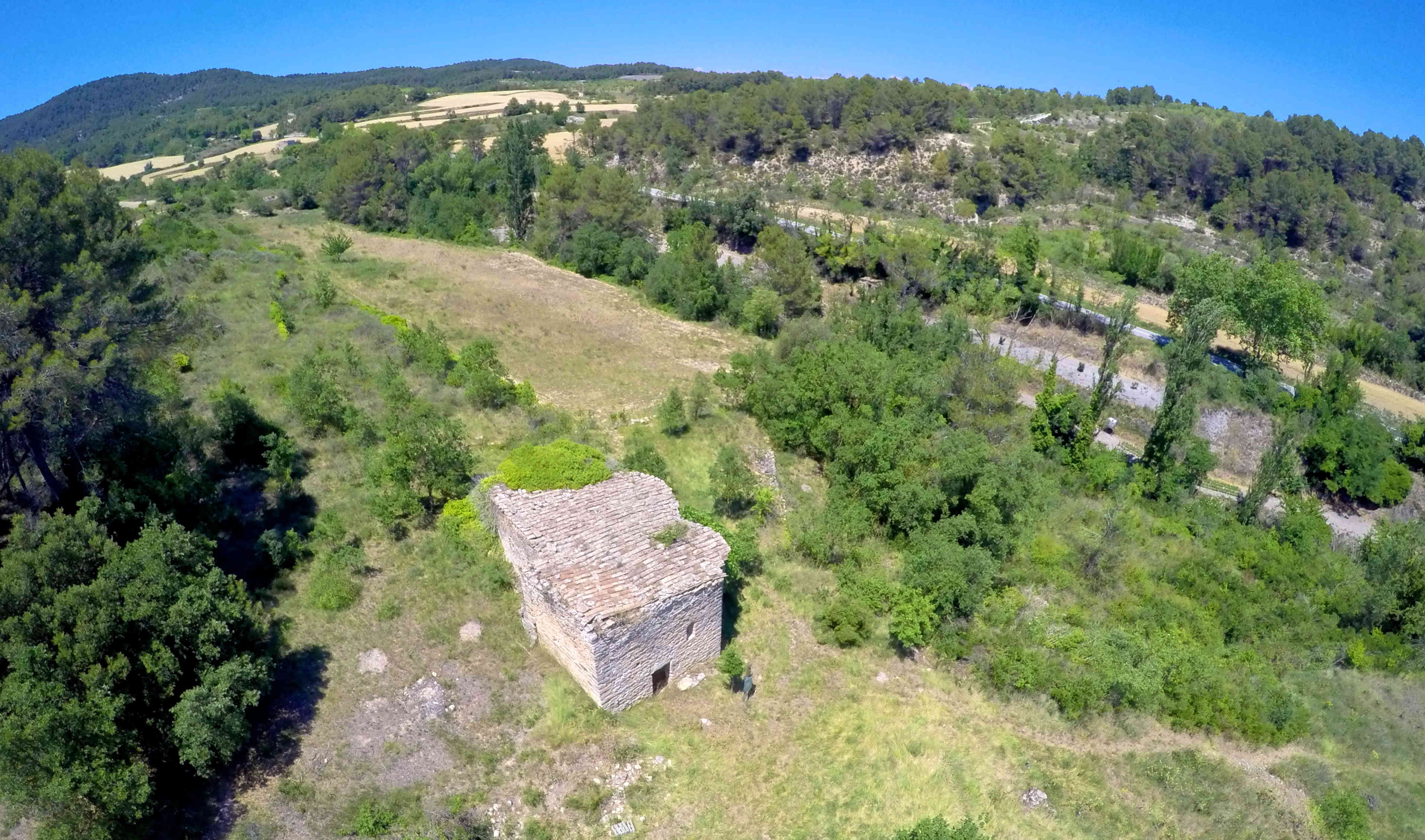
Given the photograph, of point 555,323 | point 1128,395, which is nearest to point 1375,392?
point 1128,395

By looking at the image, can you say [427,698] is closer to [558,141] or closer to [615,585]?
[615,585]

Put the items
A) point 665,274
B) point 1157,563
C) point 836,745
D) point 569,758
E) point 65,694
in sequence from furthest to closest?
point 665,274, point 1157,563, point 836,745, point 569,758, point 65,694

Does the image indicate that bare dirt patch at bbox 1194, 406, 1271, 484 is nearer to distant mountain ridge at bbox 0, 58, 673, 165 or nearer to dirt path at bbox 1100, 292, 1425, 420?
dirt path at bbox 1100, 292, 1425, 420

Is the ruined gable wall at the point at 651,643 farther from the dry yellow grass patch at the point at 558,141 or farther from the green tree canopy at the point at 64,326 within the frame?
the dry yellow grass patch at the point at 558,141

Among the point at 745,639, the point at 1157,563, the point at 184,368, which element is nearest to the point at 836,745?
the point at 745,639

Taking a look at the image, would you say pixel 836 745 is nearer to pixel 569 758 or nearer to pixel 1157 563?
pixel 569 758

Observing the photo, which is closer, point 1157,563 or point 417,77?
point 1157,563

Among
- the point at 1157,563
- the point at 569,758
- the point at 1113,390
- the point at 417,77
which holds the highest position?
the point at 417,77

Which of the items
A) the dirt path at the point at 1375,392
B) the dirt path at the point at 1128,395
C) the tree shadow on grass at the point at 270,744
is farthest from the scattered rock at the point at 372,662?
the dirt path at the point at 1375,392
